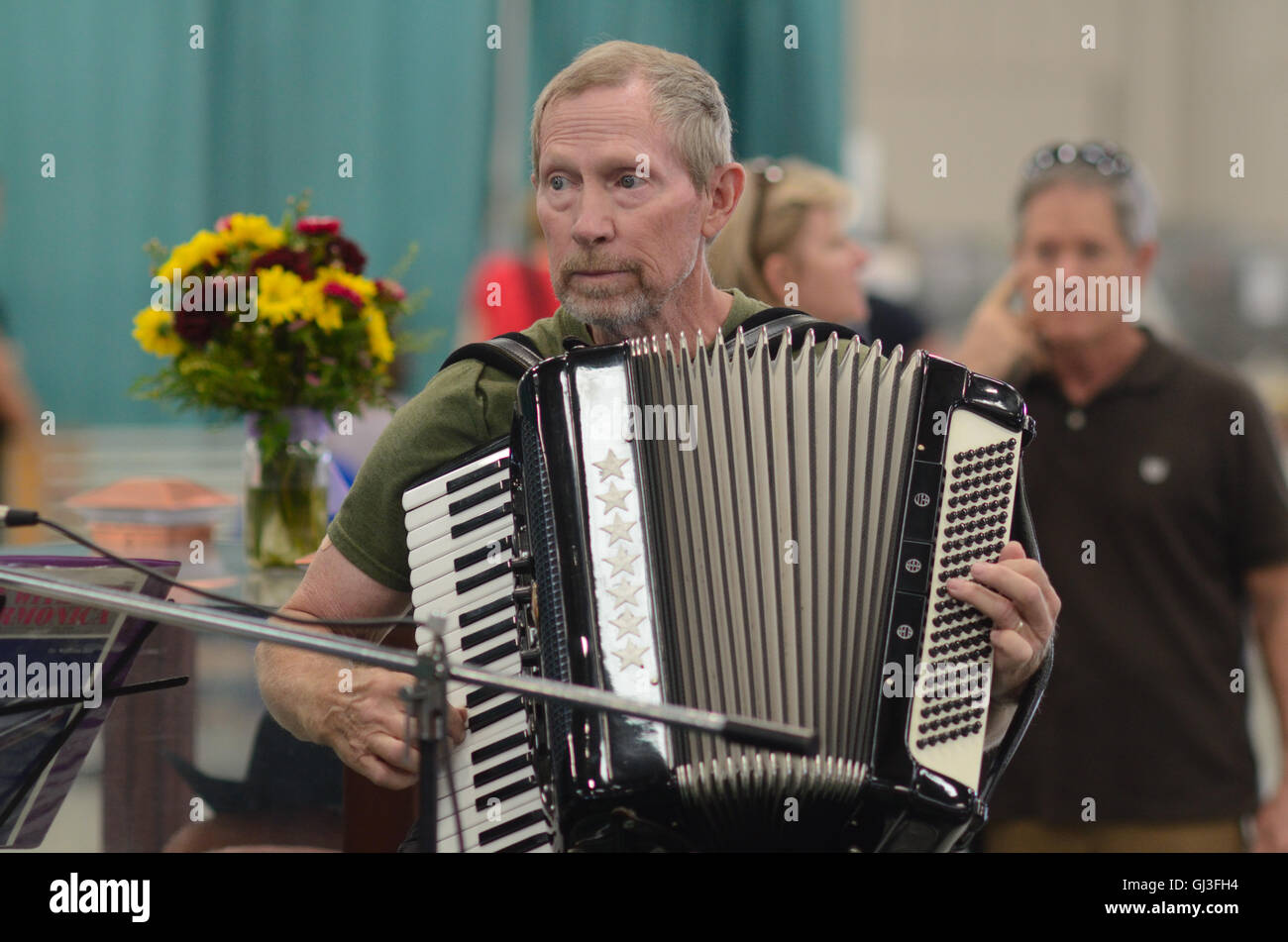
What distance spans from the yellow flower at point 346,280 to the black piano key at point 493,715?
1.03 m

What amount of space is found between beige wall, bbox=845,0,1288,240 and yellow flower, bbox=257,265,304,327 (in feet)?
15.8

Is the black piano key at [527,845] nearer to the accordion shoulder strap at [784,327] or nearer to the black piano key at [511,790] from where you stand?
the black piano key at [511,790]

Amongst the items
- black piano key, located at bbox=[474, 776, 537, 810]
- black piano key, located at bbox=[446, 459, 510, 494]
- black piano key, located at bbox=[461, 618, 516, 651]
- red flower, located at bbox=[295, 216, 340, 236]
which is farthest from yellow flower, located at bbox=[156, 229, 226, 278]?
black piano key, located at bbox=[474, 776, 537, 810]

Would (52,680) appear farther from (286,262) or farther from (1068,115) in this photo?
(1068,115)

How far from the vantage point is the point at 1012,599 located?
5.12ft

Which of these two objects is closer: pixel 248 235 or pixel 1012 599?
pixel 1012 599

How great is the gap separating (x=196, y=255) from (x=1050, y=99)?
5359 mm

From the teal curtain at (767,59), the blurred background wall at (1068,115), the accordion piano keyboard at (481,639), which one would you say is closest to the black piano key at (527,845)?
the accordion piano keyboard at (481,639)

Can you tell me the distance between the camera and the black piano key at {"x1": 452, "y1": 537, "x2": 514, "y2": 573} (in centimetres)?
160

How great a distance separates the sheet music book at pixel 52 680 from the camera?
164 centimetres

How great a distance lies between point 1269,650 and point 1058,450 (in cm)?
49

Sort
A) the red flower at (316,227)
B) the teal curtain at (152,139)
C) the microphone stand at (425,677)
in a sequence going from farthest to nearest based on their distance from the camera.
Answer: the teal curtain at (152,139) < the red flower at (316,227) < the microphone stand at (425,677)

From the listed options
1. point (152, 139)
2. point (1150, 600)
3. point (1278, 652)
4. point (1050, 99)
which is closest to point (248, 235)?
point (152, 139)

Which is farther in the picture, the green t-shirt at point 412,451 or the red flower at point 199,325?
the red flower at point 199,325
